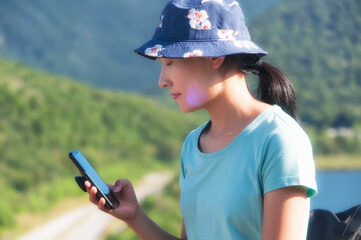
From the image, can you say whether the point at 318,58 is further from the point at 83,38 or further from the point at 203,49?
the point at 203,49

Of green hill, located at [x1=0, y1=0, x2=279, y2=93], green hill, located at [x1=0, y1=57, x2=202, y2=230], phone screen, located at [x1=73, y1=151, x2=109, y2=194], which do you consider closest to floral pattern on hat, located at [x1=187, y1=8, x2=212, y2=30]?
phone screen, located at [x1=73, y1=151, x2=109, y2=194]

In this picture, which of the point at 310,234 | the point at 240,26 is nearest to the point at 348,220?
the point at 310,234

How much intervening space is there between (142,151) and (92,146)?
9.25 feet

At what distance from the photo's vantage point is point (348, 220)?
4.62 ft

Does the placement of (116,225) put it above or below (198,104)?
below

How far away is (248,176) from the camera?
1229mm

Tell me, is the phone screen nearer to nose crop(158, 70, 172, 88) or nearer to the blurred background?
nose crop(158, 70, 172, 88)

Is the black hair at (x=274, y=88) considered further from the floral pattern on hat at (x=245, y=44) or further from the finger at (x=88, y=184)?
the finger at (x=88, y=184)

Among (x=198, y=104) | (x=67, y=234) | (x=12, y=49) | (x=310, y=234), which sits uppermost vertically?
(x=12, y=49)

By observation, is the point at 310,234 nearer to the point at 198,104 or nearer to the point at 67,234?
the point at 198,104

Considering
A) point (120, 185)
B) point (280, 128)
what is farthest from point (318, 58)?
point (280, 128)

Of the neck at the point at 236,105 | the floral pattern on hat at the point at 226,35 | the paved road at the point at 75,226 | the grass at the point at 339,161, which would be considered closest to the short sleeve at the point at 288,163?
the neck at the point at 236,105

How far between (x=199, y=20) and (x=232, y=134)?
0.25m

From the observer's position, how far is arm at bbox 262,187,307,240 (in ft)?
3.85
